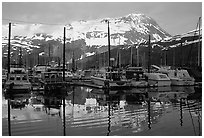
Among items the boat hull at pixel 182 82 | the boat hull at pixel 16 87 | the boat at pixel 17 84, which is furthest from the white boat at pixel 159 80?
the boat hull at pixel 16 87

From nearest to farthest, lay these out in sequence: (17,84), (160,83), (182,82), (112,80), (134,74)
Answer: (17,84)
(112,80)
(160,83)
(182,82)
(134,74)

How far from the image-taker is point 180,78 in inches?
1524

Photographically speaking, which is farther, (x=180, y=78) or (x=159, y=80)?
(x=180, y=78)

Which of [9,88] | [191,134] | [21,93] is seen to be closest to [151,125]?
[191,134]

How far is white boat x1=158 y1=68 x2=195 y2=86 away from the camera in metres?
37.9

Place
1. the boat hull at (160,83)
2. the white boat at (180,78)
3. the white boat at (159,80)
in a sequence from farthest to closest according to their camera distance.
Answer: the white boat at (180,78) → the white boat at (159,80) → the boat hull at (160,83)

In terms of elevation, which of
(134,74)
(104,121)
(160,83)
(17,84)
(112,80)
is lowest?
(104,121)

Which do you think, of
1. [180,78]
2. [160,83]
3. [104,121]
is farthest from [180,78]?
[104,121]

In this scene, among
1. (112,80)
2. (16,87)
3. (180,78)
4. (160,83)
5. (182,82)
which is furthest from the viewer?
(180,78)

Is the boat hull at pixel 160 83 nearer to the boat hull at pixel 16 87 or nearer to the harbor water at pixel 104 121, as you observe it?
the boat hull at pixel 16 87

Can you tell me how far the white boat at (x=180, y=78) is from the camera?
37938mm

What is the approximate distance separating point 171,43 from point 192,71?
406 ft

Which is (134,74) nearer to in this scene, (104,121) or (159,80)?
(159,80)

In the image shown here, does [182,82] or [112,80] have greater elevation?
[112,80]
